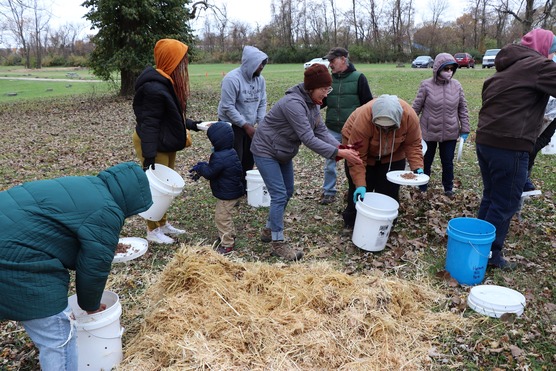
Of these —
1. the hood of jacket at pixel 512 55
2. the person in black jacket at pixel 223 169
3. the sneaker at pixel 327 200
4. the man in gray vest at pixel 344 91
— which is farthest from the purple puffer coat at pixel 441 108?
the person in black jacket at pixel 223 169

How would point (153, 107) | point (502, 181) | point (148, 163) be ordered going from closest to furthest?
point (502, 181)
point (153, 107)
point (148, 163)

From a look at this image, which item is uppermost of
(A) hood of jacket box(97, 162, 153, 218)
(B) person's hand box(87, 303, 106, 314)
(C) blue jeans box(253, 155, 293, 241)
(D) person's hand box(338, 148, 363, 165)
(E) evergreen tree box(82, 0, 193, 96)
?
(E) evergreen tree box(82, 0, 193, 96)

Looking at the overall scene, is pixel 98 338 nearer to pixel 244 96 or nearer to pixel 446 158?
pixel 244 96

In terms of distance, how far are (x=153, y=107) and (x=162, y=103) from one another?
0.32 feet

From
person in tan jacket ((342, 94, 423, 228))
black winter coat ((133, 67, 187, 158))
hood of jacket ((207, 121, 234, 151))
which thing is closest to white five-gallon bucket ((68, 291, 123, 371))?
black winter coat ((133, 67, 187, 158))

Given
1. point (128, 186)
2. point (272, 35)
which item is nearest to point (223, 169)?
point (128, 186)

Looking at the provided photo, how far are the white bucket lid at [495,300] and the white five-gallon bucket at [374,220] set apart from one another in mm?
1032

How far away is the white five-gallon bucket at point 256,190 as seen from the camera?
5707 mm

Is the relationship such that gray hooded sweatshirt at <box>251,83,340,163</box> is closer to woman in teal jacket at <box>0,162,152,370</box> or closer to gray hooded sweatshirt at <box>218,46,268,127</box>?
gray hooded sweatshirt at <box>218,46,268,127</box>

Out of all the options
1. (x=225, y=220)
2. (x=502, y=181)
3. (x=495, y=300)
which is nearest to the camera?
(x=495, y=300)

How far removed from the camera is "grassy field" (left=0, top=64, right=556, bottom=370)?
10.4 feet

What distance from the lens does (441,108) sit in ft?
18.9

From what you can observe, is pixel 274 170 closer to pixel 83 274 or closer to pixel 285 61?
pixel 83 274

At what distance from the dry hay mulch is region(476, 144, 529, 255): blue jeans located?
945 millimetres
